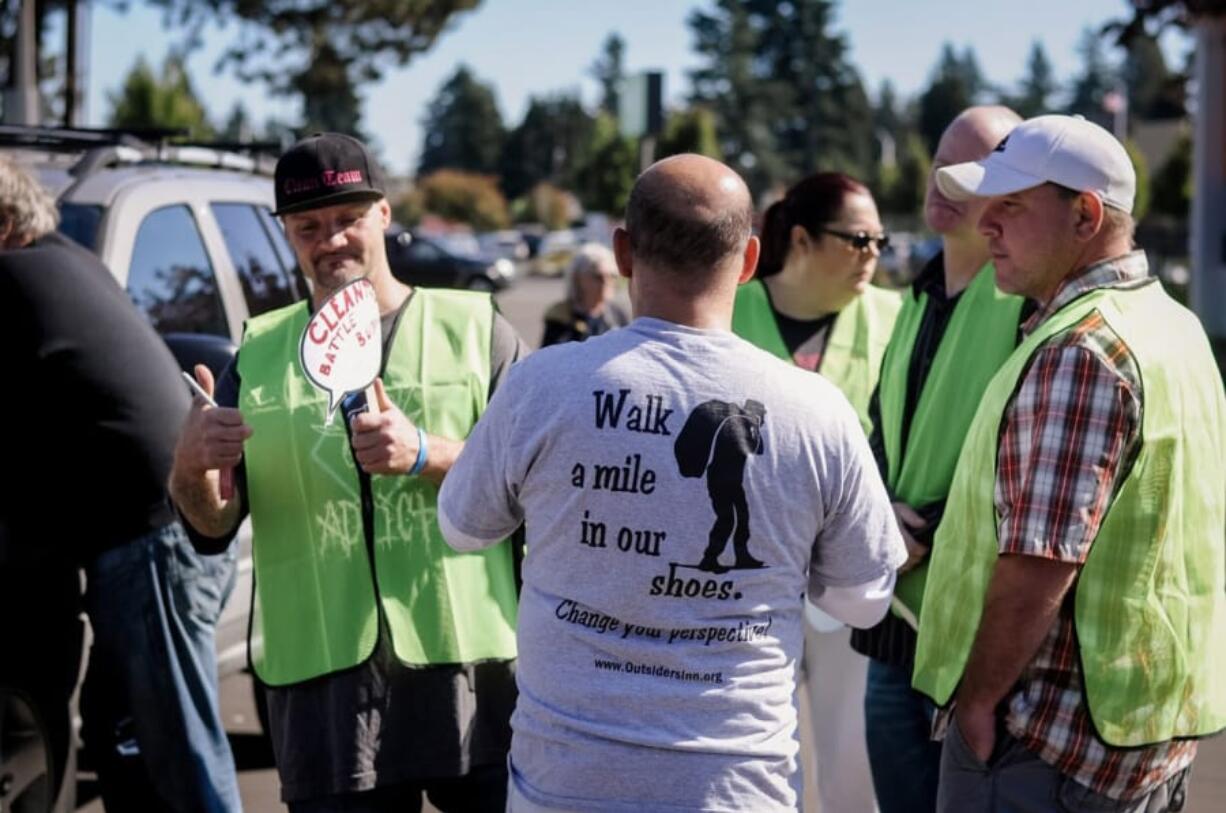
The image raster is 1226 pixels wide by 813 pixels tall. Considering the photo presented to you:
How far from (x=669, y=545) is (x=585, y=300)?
6897 millimetres

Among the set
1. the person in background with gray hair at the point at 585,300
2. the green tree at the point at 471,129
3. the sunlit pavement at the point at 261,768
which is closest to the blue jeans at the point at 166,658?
the sunlit pavement at the point at 261,768

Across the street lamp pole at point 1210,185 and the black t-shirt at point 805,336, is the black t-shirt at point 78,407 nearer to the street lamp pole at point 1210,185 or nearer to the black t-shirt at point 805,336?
the black t-shirt at point 805,336

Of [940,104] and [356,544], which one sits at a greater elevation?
[940,104]

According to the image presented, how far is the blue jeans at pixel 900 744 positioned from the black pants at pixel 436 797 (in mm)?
1160

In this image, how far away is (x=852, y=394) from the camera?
498cm

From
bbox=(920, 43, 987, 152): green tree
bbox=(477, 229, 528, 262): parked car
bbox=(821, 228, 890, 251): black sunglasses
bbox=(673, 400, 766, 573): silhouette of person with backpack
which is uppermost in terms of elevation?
bbox=(920, 43, 987, 152): green tree

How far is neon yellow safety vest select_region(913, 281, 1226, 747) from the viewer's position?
2.83 metres

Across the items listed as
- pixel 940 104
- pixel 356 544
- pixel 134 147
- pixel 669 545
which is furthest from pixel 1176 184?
pixel 940 104

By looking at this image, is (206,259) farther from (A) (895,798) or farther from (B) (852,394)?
(A) (895,798)

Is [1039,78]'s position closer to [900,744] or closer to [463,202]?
[463,202]

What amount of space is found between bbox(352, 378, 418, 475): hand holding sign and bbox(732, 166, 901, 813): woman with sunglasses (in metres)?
1.89

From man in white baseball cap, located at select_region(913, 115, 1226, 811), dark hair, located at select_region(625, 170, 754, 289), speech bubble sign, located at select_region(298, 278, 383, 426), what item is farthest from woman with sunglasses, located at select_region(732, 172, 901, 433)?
dark hair, located at select_region(625, 170, 754, 289)

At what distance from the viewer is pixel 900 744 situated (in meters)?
4.18

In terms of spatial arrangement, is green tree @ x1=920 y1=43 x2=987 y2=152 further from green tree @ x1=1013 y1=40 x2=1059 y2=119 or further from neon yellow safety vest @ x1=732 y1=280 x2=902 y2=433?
neon yellow safety vest @ x1=732 y1=280 x2=902 y2=433
